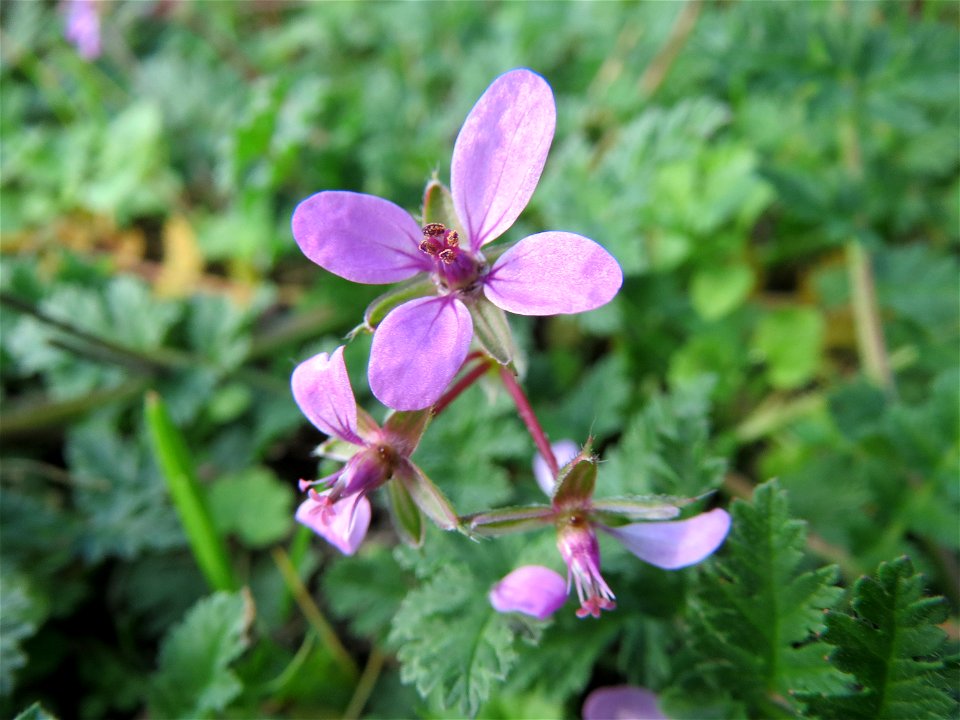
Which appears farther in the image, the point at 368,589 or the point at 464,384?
the point at 368,589

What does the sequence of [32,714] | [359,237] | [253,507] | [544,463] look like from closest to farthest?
1. [359,237]
2. [32,714]
3. [544,463]
4. [253,507]

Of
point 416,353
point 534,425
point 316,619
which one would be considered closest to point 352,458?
point 416,353

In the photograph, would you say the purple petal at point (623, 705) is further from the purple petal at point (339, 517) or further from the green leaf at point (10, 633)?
the green leaf at point (10, 633)

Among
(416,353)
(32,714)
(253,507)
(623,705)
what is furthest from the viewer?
(253,507)

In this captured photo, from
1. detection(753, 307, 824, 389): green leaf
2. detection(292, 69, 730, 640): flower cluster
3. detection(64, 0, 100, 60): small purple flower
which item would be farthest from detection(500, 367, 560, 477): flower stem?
detection(64, 0, 100, 60): small purple flower

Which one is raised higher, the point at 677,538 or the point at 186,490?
the point at 186,490

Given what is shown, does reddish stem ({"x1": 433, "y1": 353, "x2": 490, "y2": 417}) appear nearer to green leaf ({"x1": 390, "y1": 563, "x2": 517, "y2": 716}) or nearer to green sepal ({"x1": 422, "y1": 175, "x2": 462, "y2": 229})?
green sepal ({"x1": 422, "y1": 175, "x2": 462, "y2": 229})

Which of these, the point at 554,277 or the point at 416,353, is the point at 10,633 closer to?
the point at 416,353
